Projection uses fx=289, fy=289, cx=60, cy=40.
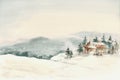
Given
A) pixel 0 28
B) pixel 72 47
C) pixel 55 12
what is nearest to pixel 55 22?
pixel 55 12

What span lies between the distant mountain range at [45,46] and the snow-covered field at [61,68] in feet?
0.10

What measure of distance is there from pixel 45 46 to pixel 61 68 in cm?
16

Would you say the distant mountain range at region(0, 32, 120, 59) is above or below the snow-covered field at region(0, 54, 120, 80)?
above

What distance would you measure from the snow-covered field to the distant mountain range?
0.10 feet

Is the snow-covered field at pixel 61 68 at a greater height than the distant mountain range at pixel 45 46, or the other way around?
the distant mountain range at pixel 45 46

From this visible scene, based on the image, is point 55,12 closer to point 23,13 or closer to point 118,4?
point 23,13

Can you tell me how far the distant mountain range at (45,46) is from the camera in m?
1.70

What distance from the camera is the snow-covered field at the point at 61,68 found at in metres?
1.67

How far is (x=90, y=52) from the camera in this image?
1699 millimetres

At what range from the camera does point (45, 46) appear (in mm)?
1707

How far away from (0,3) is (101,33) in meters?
0.63

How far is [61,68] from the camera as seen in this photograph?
1.68 metres

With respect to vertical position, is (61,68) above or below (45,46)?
below

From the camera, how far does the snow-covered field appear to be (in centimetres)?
167
